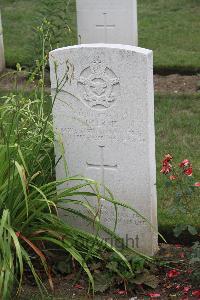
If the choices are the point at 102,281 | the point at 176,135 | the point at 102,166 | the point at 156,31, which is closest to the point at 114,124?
the point at 102,166

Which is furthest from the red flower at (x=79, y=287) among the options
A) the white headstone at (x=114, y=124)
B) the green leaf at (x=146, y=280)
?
the white headstone at (x=114, y=124)

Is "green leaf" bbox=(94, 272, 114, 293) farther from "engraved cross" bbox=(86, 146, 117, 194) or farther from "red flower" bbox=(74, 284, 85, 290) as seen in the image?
"engraved cross" bbox=(86, 146, 117, 194)

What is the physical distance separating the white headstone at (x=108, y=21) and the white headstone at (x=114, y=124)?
3705 millimetres

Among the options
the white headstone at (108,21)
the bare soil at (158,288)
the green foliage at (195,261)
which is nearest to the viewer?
the green foliage at (195,261)

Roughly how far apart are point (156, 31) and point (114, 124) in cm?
646

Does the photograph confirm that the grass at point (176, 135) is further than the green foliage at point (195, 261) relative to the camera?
Yes

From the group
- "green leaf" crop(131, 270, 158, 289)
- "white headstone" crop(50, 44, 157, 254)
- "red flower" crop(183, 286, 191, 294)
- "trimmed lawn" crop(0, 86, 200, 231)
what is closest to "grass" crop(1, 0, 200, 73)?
"trimmed lawn" crop(0, 86, 200, 231)

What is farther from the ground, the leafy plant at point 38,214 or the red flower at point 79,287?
the leafy plant at point 38,214

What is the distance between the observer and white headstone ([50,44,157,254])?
16.6 ft

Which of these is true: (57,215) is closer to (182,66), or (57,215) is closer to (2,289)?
(2,289)

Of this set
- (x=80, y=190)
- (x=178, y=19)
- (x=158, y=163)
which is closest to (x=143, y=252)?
(x=80, y=190)

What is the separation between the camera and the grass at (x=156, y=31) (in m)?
9.76

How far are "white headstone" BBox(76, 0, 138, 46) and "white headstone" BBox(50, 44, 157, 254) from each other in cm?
371

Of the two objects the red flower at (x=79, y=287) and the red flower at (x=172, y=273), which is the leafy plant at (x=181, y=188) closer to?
the red flower at (x=172, y=273)
